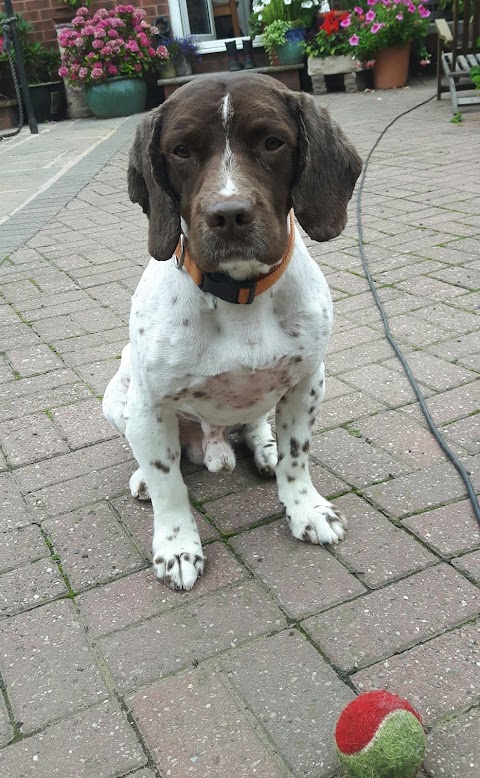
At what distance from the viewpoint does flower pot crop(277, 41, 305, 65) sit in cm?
1230

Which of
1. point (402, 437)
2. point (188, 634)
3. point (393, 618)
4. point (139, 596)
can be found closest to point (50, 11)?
point (402, 437)

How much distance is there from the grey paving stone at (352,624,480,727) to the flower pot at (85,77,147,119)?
38.1 feet

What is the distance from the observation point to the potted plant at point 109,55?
38.9 ft

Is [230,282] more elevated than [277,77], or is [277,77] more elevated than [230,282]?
[230,282]

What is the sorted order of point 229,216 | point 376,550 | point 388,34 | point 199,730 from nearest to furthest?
point 199,730, point 229,216, point 376,550, point 388,34

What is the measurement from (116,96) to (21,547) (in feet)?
35.6

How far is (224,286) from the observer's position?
235cm

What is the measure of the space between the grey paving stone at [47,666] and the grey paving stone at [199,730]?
0.17 meters

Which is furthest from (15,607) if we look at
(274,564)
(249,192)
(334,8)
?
(334,8)

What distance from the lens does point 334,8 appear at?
13.2 m

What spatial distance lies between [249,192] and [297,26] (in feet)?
37.7

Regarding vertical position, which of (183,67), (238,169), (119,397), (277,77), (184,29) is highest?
(184,29)

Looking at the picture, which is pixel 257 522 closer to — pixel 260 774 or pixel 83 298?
pixel 260 774

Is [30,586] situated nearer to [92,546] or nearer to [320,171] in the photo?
[92,546]
